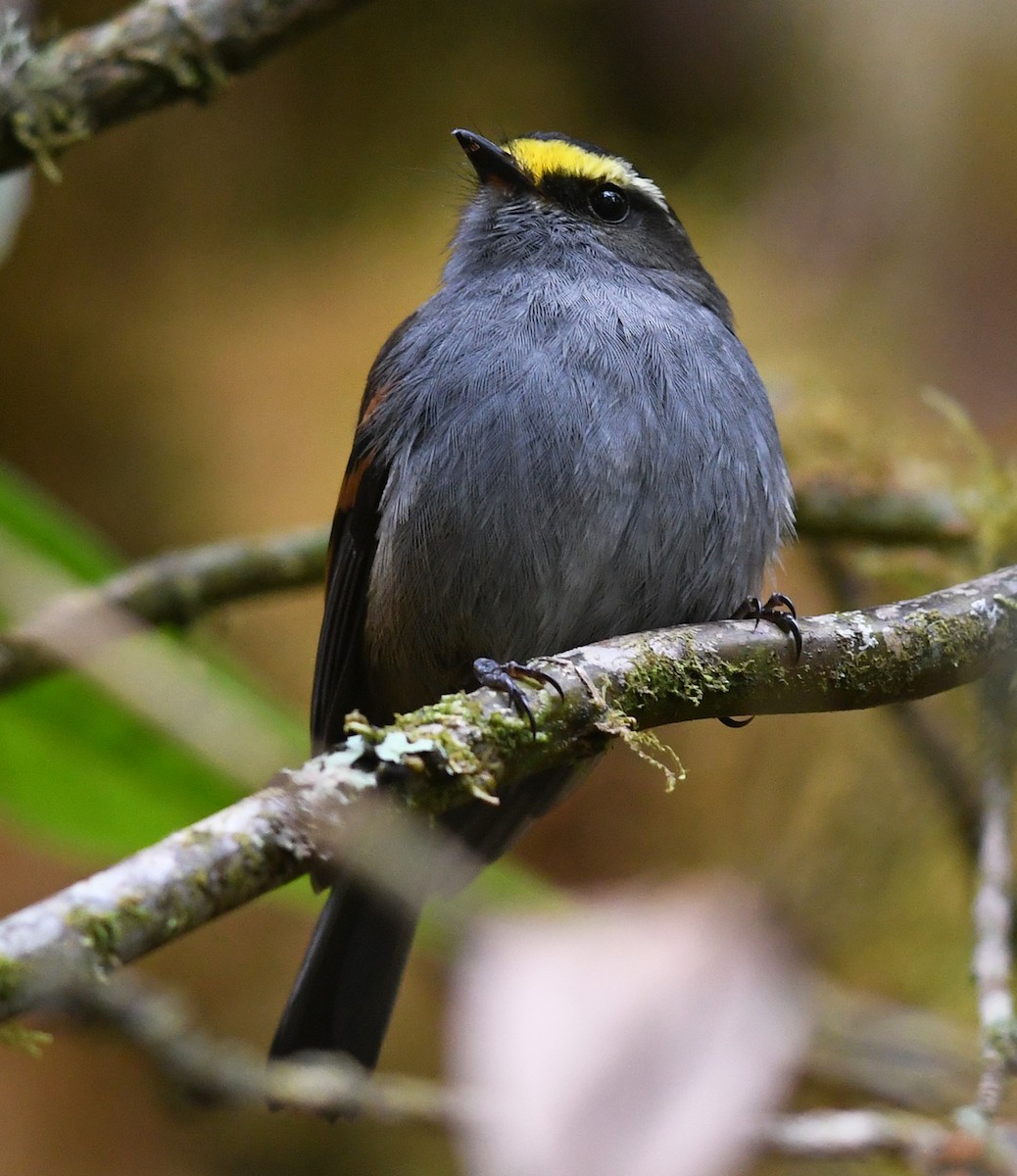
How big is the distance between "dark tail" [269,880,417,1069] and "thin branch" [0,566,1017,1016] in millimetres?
1205

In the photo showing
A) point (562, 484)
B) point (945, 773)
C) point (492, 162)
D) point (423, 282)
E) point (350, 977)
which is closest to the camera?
point (562, 484)

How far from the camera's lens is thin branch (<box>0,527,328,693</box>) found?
3.60 m

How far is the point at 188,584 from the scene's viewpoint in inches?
154

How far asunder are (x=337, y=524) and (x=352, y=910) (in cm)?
98

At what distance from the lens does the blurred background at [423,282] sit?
19.2ft

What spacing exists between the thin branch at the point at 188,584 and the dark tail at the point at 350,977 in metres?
1.01


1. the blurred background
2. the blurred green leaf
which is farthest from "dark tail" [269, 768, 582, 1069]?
the blurred background

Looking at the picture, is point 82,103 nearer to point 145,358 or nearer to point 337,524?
point 337,524

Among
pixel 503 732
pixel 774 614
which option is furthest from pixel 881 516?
pixel 503 732

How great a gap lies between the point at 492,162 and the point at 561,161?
19 centimetres

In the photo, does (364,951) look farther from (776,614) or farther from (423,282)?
(423,282)

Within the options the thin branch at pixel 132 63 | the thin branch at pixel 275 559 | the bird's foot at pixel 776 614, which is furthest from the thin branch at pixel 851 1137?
the thin branch at pixel 132 63

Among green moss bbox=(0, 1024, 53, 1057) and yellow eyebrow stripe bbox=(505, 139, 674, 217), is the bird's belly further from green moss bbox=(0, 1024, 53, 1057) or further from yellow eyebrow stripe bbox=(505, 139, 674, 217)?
green moss bbox=(0, 1024, 53, 1057)

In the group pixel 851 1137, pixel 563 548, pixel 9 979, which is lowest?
pixel 9 979
